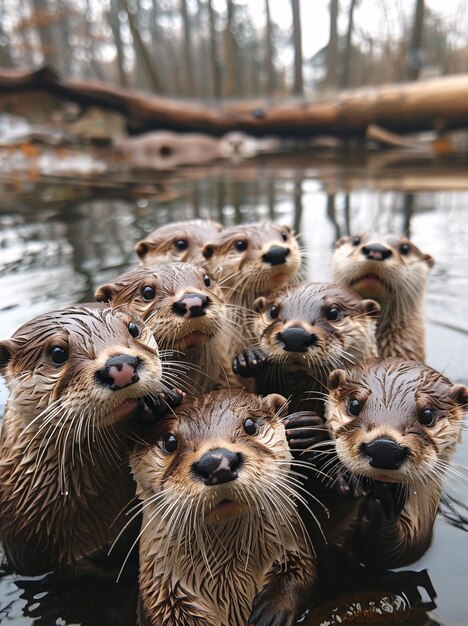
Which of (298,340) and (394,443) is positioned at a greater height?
(298,340)

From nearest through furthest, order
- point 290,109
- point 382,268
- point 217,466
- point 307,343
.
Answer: point 217,466, point 307,343, point 382,268, point 290,109

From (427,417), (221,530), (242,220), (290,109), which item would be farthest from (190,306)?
(290,109)

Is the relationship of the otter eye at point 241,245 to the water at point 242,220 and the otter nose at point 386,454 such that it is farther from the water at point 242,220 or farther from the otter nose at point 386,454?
the otter nose at point 386,454

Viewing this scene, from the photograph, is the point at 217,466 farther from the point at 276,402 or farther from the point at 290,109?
the point at 290,109

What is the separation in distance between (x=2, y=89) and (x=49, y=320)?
13.0 meters

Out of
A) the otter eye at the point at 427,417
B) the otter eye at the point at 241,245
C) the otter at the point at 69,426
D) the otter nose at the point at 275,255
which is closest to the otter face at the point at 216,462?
the otter at the point at 69,426

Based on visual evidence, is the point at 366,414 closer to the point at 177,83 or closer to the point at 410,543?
the point at 410,543

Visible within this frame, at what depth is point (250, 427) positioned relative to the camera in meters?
1.85

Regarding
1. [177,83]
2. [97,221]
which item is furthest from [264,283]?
[177,83]

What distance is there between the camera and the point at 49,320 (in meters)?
2.00

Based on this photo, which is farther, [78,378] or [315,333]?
[315,333]

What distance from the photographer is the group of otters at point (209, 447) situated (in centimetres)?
180

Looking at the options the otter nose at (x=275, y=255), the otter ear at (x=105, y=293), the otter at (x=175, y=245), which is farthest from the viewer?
the otter at (x=175, y=245)

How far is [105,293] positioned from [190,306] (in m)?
0.45
